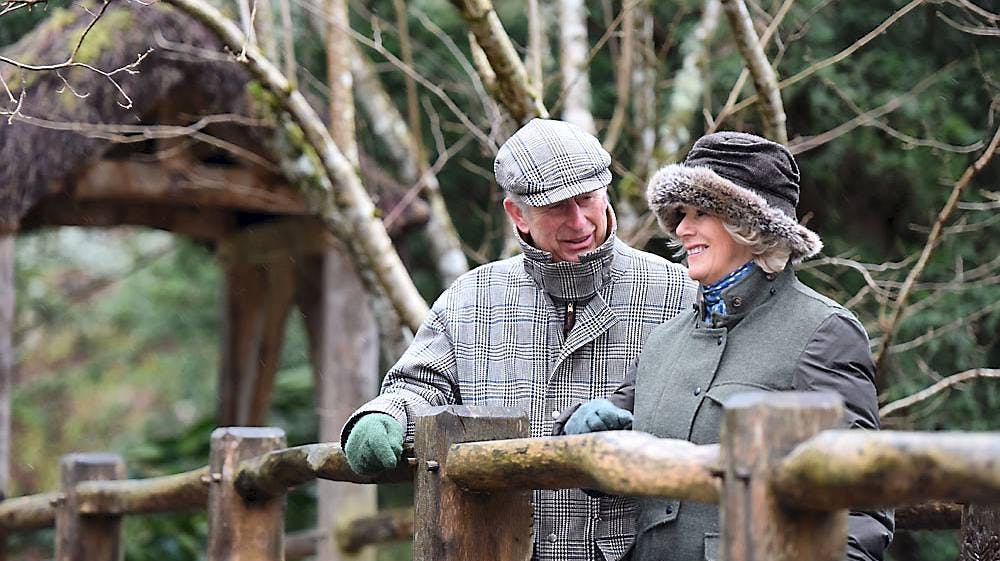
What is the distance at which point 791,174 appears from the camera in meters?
2.46

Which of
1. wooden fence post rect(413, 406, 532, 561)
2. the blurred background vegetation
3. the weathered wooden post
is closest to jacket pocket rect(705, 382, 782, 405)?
wooden fence post rect(413, 406, 532, 561)

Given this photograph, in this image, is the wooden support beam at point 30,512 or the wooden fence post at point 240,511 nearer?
the wooden fence post at point 240,511

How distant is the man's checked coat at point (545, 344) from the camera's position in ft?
9.06

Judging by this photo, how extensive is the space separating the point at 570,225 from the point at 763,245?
0.55 metres

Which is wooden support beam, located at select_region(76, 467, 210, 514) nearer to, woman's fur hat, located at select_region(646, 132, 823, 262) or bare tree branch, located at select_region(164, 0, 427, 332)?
bare tree branch, located at select_region(164, 0, 427, 332)

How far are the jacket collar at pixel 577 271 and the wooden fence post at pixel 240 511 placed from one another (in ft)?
3.80

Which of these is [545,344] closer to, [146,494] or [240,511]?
[240,511]

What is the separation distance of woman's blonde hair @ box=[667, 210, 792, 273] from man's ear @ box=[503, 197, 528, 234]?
62 cm

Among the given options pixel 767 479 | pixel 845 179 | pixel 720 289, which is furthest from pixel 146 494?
pixel 845 179

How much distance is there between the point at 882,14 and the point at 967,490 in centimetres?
477

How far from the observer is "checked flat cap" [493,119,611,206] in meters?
2.82

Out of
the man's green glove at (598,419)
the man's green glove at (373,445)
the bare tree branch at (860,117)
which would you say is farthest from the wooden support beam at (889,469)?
the bare tree branch at (860,117)

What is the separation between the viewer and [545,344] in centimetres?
287

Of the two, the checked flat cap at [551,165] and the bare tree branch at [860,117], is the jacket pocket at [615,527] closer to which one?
the checked flat cap at [551,165]
